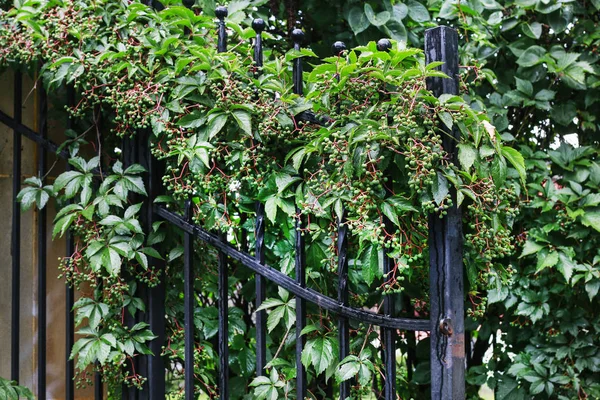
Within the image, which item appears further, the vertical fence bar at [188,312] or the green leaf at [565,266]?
the green leaf at [565,266]

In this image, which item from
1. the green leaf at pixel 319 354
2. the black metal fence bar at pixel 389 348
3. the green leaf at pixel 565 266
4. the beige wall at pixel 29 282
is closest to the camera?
the black metal fence bar at pixel 389 348

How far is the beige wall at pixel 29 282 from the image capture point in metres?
2.49

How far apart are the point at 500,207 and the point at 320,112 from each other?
52 centimetres

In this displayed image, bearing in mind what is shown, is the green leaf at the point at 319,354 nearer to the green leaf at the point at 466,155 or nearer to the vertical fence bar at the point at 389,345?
the vertical fence bar at the point at 389,345

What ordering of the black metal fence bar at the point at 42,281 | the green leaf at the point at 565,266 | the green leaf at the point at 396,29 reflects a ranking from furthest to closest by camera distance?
the green leaf at the point at 396,29, the green leaf at the point at 565,266, the black metal fence bar at the point at 42,281

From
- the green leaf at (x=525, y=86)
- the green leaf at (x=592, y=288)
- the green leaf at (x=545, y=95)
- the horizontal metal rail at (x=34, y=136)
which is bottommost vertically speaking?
the green leaf at (x=592, y=288)

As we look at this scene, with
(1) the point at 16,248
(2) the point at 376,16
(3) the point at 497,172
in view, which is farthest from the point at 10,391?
(2) the point at 376,16

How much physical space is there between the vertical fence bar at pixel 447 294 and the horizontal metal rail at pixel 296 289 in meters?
0.05

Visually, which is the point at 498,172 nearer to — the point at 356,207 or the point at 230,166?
the point at 356,207

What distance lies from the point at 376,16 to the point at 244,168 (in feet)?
4.34

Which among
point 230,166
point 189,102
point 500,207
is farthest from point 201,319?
point 500,207

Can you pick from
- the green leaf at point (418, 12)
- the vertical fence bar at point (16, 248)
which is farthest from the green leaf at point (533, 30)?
the vertical fence bar at point (16, 248)

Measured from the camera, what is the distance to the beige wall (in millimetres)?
2492

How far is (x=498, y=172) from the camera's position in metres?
1.60
